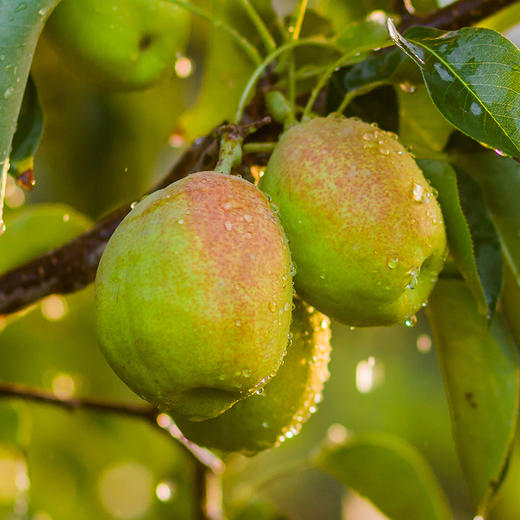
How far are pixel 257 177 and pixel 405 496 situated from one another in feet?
2.46

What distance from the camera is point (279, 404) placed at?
83 cm

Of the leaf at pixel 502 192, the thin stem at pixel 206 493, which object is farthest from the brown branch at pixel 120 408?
the leaf at pixel 502 192

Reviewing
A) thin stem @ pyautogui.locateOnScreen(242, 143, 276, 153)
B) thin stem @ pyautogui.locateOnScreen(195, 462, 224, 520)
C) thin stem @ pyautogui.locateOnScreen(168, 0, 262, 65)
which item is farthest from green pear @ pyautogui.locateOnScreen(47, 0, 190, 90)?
thin stem @ pyautogui.locateOnScreen(195, 462, 224, 520)

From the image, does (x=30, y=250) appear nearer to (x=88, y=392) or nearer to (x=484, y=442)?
(x=88, y=392)

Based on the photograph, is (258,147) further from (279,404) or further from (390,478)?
(390,478)

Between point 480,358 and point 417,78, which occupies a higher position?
point 417,78

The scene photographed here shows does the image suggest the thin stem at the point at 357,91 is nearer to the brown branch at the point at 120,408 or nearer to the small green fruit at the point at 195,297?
the small green fruit at the point at 195,297

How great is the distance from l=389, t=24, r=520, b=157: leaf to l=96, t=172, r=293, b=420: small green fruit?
0.22 metres

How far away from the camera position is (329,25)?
1.22 m

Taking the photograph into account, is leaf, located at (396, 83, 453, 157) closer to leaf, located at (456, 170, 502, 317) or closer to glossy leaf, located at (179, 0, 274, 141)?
leaf, located at (456, 170, 502, 317)

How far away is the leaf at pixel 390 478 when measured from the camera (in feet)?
4.32

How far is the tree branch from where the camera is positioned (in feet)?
3.26

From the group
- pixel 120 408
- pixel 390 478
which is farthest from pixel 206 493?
pixel 390 478

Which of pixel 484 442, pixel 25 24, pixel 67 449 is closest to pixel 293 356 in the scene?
pixel 484 442
